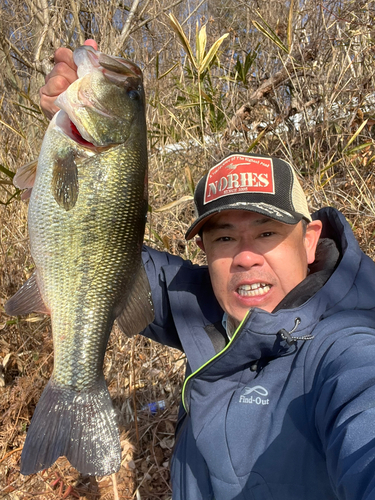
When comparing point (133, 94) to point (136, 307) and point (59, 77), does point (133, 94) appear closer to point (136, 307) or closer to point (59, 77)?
point (59, 77)

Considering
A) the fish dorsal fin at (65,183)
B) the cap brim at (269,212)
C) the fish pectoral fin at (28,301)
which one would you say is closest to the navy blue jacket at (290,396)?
the cap brim at (269,212)

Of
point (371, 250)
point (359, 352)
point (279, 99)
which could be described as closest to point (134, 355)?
point (371, 250)

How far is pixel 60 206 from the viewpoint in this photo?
1.59 meters

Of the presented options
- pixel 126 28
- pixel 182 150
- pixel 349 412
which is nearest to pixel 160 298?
pixel 349 412

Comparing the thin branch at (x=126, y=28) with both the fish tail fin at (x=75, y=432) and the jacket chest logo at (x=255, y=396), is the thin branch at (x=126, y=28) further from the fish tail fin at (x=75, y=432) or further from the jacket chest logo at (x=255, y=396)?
the jacket chest logo at (x=255, y=396)

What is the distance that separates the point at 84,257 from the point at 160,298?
60 cm

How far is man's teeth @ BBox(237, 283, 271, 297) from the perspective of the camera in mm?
1718

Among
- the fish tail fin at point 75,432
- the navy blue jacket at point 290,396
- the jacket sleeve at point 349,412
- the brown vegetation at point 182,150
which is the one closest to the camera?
the jacket sleeve at point 349,412

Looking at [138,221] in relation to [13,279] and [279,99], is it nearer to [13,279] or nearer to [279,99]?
[13,279]

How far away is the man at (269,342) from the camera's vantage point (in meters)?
1.13

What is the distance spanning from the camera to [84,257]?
1.63m

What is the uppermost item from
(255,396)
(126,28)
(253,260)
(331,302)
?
(126,28)

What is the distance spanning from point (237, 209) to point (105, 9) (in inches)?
141

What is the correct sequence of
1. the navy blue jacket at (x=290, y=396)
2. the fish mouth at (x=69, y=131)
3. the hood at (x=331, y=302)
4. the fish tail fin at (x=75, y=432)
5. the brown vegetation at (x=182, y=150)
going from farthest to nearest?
1. the brown vegetation at (x=182, y=150)
2. the fish mouth at (x=69, y=131)
3. the fish tail fin at (x=75, y=432)
4. the hood at (x=331, y=302)
5. the navy blue jacket at (x=290, y=396)
